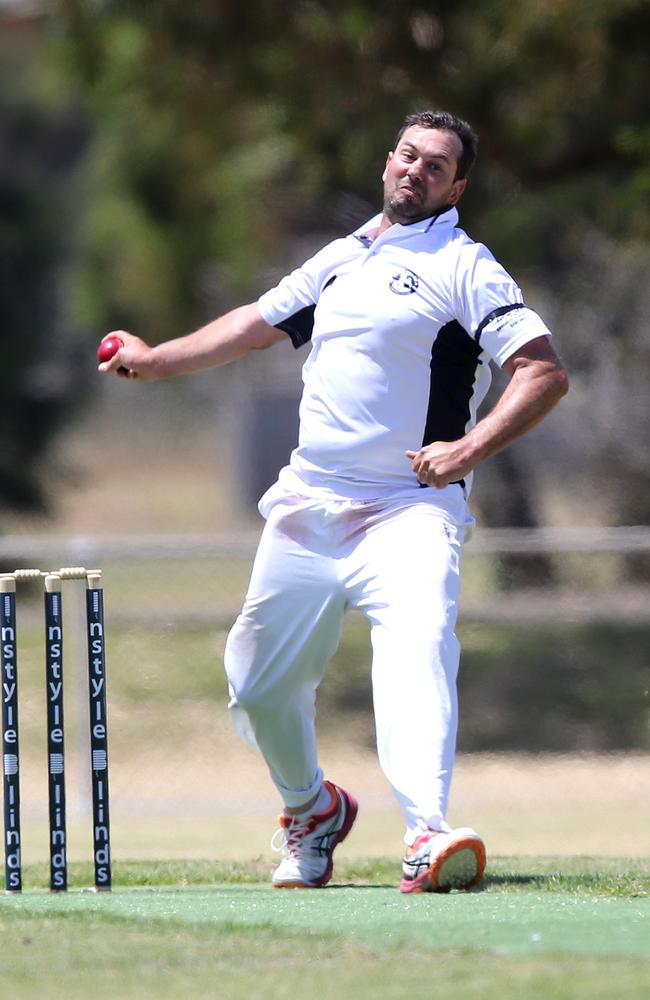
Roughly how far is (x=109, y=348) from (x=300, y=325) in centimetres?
64

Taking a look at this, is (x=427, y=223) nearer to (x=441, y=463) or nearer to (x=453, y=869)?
(x=441, y=463)

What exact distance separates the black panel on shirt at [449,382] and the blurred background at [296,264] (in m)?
3.11

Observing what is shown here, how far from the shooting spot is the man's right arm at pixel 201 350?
5715mm

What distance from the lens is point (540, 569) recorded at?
11836mm

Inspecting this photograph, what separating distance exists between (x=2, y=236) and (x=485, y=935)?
15.7m

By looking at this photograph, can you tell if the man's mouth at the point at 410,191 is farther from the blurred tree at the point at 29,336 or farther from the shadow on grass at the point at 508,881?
the blurred tree at the point at 29,336

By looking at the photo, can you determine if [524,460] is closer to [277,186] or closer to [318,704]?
[277,186]

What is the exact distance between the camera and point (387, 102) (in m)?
12.2

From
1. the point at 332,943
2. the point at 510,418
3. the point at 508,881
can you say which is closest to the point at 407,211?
the point at 510,418

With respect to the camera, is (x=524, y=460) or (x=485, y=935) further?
(x=524, y=460)

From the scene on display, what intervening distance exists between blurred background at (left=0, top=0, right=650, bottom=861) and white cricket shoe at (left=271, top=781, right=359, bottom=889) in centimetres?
234

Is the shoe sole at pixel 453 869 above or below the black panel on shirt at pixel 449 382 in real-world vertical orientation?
below

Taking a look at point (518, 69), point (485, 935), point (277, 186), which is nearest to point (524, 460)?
point (277, 186)

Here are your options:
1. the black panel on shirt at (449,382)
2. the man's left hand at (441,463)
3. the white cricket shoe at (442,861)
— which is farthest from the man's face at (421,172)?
the white cricket shoe at (442,861)
